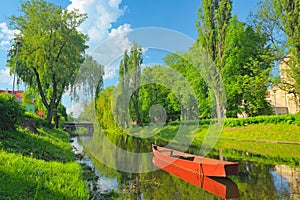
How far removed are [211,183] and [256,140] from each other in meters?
12.8

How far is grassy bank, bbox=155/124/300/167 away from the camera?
493 inches

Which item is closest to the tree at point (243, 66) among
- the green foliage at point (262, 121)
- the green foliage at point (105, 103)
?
the green foliage at point (262, 121)

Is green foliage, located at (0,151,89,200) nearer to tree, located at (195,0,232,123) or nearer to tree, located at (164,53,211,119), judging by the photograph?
tree, located at (195,0,232,123)

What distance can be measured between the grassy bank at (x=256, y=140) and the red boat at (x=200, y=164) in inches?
145

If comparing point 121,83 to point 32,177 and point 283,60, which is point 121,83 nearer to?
point 32,177

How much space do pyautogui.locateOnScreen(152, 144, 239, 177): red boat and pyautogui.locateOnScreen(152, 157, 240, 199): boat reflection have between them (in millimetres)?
158

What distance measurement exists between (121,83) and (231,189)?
8.18 meters

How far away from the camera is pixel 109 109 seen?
57.5 ft

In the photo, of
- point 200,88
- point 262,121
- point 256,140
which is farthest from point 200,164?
point 200,88

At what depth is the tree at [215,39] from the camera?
2248 cm

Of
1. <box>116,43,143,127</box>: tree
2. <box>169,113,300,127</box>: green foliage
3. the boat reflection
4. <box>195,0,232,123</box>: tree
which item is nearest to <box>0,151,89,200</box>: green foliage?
the boat reflection

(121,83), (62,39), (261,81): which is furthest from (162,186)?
(261,81)

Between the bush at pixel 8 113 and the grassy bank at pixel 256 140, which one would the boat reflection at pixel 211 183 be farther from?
the bush at pixel 8 113

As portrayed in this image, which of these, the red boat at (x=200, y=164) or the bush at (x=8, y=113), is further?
the bush at (x=8, y=113)
